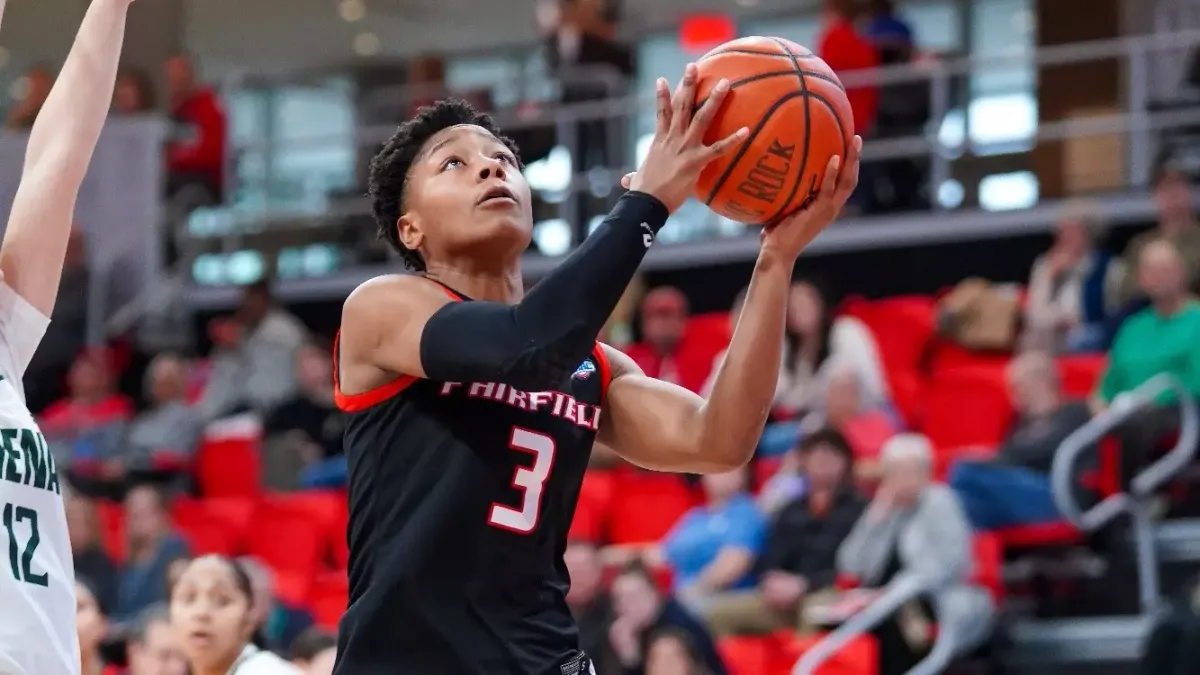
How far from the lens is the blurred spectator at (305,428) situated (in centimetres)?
1027

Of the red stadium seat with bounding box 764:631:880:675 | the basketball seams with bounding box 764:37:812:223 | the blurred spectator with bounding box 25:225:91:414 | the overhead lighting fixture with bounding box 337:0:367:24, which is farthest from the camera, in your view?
the overhead lighting fixture with bounding box 337:0:367:24

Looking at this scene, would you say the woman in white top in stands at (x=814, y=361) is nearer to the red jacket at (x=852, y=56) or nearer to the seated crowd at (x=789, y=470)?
the seated crowd at (x=789, y=470)

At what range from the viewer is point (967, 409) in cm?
850

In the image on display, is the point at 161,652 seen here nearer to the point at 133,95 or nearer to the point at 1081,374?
the point at 1081,374

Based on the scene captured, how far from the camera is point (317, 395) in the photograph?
1045 centimetres

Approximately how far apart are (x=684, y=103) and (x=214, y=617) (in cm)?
241

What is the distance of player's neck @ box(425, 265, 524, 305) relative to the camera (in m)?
3.04

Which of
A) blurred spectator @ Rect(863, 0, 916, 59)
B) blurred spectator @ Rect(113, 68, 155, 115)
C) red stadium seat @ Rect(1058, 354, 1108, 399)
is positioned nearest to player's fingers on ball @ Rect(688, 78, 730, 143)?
red stadium seat @ Rect(1058, 354, 1108, 399)

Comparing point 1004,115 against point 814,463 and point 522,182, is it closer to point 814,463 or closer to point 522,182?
point 814,463

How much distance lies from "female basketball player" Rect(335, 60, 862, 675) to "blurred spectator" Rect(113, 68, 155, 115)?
403 inches

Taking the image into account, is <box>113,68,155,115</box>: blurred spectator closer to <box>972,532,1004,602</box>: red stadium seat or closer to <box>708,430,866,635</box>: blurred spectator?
<box>708,430,866,635</box>: blurred spectator

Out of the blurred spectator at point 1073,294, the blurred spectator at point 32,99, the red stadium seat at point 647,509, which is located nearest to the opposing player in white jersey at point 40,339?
the red stadium seat at point 647,509

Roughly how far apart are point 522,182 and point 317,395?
758 cm

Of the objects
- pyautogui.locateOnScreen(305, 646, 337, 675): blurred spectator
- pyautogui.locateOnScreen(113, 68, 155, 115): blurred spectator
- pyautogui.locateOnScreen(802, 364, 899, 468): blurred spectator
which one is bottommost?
pyautogui.locateOnScreen(305, 646, 337, 675): blurred spectator
